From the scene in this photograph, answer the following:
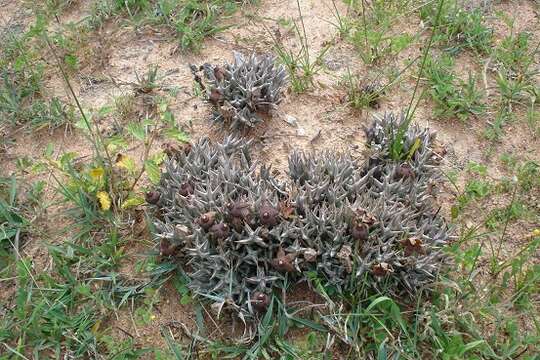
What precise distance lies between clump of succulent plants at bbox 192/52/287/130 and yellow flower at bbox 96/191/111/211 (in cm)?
87

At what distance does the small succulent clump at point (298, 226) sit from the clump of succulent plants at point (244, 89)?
17.8 inches

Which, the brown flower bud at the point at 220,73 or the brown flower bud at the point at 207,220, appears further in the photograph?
the brown flower bud at the point at 220,73

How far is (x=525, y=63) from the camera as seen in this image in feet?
12.9

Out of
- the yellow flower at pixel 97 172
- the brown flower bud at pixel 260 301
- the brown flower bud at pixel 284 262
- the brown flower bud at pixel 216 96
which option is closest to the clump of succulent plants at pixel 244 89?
the brown flower bud at pixel 216 96

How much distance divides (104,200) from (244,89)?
1.10 meters

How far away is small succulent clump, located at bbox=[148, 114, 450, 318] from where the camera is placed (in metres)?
2.77

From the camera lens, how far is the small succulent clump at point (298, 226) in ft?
9.09

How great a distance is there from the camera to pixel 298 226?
9.58 ft

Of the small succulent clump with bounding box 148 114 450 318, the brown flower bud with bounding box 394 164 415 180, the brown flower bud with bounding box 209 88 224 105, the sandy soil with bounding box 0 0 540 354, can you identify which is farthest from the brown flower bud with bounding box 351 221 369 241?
the brown flower bud with bounding box 209 88 224 105

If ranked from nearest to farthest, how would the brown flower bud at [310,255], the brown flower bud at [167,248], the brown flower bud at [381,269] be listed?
the brown flower bud at [381,269], the brown flower bud at [310,255], the brown flower bud at [167,248]

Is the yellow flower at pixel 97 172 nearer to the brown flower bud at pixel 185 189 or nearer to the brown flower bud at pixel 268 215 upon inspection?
the brown flower bud at pixel 185 189

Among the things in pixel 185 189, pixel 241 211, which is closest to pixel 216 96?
pixel 185 189

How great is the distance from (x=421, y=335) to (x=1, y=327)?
2093 mm

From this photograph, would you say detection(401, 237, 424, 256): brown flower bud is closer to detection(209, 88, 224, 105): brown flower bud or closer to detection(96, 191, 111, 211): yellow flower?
detection(209, 88, 224, 105): brown flower bud
